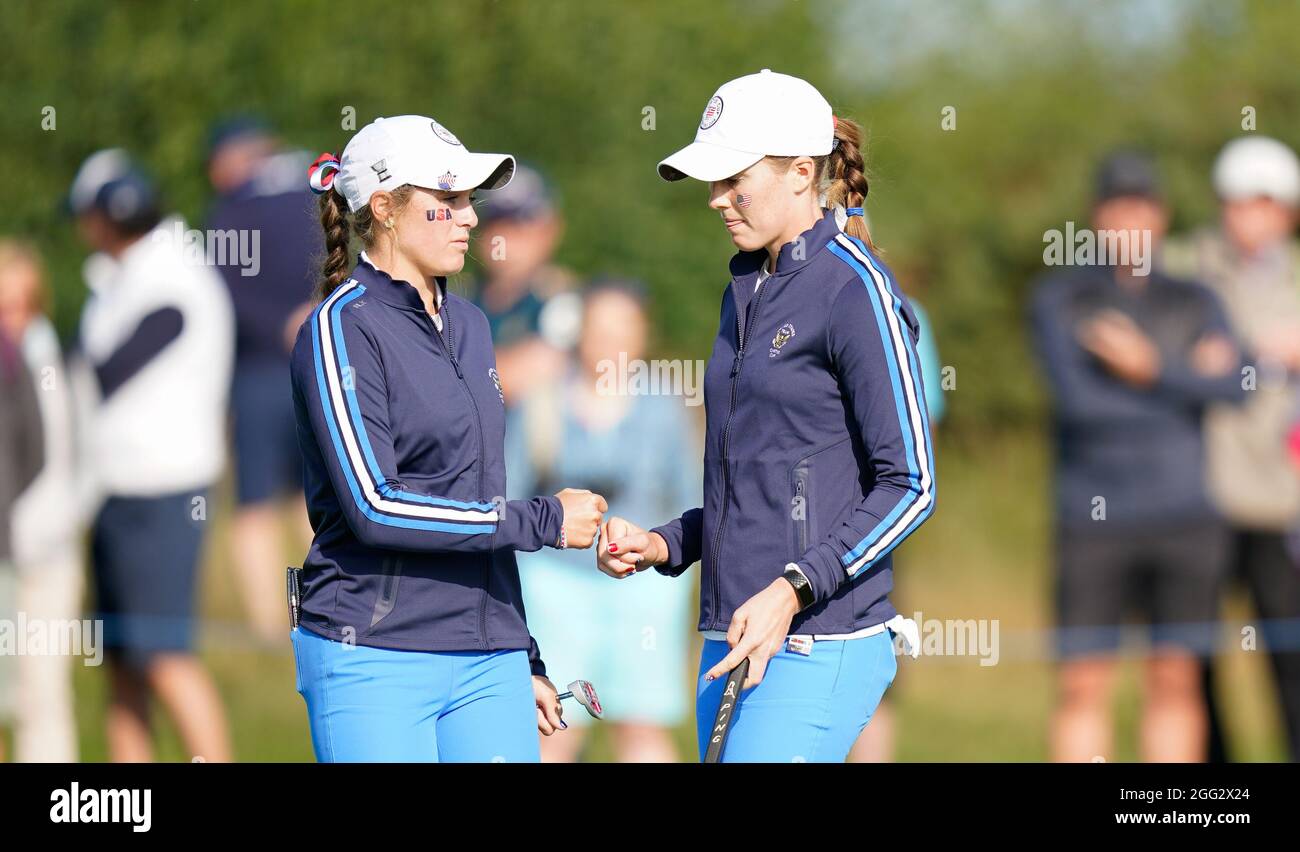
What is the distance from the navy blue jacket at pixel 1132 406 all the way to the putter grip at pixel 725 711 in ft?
13.8

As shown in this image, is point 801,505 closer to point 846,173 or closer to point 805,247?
point 805,247

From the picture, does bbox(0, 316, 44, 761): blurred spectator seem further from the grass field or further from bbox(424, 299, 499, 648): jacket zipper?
bbox(424, 299, 499, 648): jacket zipper

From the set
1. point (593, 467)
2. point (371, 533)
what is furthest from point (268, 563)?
point (371, 533)

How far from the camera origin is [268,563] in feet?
34.1

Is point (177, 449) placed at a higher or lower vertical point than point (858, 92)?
lower

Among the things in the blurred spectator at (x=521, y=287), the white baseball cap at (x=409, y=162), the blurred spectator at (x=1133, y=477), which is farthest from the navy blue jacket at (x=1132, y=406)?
the white baseball cap at (x=409, y=162)

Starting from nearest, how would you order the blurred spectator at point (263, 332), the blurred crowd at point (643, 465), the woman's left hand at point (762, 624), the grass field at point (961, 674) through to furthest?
the woman's left hand at point (762, 624) < the blurred crowd at point (643, 465) < the grass field at point (961, 674) < the blurred spectator at point (263, 332)

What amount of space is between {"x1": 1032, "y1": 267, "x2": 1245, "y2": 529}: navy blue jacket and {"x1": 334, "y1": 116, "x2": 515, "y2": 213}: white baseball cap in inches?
177

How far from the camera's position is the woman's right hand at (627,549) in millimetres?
4633

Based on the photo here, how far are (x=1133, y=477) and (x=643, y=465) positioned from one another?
2253 mm

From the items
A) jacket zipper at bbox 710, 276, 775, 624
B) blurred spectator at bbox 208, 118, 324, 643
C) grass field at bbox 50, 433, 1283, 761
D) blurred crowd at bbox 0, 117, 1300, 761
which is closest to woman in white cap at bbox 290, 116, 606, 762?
jacket zipper at bbox 710, 276, 775, 624

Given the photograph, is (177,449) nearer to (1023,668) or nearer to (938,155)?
(1023,668)

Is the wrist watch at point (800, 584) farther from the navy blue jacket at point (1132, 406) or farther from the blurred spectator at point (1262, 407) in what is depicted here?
the blurred spectator at point (1262, 407)
